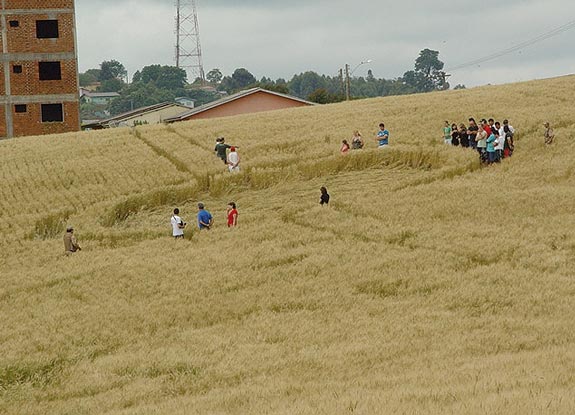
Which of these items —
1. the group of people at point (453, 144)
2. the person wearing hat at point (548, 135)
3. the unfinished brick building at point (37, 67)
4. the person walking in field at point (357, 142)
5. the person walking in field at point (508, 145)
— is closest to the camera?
the group of people at point (453, 144)

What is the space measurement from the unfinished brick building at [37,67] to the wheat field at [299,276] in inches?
1053

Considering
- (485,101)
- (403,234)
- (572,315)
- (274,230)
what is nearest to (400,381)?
A: (572,315)

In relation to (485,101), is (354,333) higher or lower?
lower

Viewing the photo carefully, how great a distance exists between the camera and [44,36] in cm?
7556

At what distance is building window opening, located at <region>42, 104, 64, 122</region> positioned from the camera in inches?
3004

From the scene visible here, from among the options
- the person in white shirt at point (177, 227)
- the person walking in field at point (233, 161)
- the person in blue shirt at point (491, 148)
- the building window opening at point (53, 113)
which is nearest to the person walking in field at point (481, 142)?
the person in blue shirt at point (491, 148)

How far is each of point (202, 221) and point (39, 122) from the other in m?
46.1

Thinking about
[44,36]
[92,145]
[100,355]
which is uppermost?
[44,36]

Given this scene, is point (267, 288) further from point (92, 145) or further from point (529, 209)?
point (92, 145)

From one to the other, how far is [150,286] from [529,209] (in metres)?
13.0

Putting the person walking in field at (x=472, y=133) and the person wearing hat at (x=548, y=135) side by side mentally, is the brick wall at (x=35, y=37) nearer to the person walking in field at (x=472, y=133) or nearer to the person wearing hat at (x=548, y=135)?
the person walking in field at (x=472, y=133)

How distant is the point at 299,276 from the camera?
86.7 ft

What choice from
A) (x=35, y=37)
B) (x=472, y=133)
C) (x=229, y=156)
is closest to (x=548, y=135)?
(x=472, y=133)

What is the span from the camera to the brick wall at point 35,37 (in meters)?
74.6
